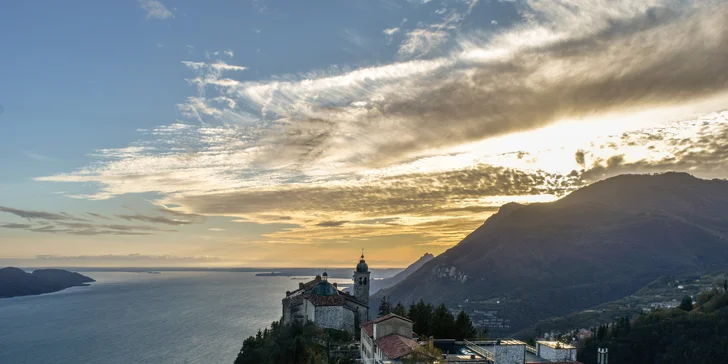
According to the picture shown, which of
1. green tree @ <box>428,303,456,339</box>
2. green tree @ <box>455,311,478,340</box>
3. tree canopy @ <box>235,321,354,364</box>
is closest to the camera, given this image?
tree canopy @ <box>235,321,354,364</box>

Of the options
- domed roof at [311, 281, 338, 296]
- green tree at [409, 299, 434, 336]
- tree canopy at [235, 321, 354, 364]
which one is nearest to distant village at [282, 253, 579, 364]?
domed roof at [311, 281, 338, 296]

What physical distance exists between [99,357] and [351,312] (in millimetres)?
87409

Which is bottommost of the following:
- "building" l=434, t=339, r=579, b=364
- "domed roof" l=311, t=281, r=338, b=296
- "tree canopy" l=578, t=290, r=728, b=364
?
"tree canopy" l=578, t=290, r=728, b=364

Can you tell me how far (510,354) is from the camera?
45.7 m

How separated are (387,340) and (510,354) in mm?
11614

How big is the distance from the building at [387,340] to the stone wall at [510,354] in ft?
24.4

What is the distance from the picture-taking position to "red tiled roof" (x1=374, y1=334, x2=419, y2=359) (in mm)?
43938

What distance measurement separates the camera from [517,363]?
45625 mm

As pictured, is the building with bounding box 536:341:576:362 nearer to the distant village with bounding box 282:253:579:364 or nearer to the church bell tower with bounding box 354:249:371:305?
the distant village with bounding box 282:253:579:364

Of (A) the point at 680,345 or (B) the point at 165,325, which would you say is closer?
(A) the point at 680,345

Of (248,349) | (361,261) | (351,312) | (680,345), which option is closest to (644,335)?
(680,345)

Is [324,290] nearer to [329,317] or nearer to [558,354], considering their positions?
[329,317]

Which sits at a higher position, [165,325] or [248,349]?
[248,349]

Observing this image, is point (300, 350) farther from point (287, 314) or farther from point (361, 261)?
point (361, 261)
